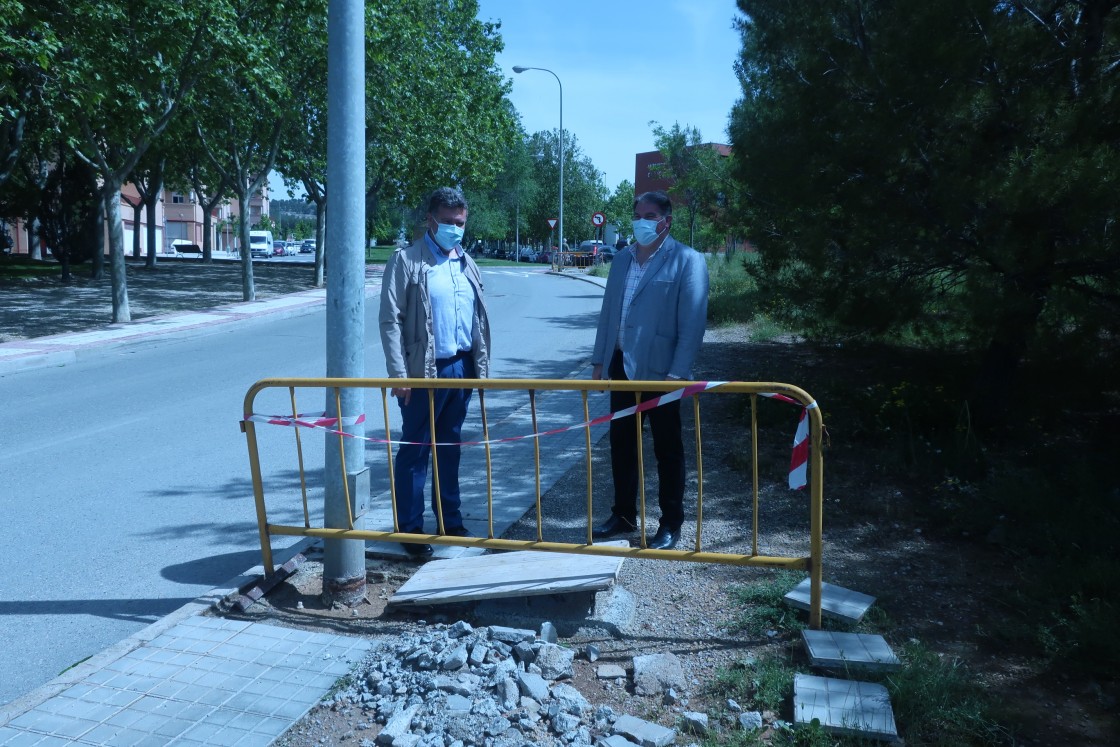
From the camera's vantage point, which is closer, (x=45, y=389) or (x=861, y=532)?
(x=861, y=532)

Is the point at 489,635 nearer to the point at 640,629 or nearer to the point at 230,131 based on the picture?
the point at 640,629

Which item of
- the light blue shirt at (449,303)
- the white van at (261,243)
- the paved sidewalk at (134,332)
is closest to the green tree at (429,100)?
the paved sidewalk at (134,332)

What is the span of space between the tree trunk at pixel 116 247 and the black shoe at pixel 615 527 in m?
14.7

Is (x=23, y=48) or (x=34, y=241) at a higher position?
(x=23, y=48)

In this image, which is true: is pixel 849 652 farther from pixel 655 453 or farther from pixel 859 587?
pixel 655 453

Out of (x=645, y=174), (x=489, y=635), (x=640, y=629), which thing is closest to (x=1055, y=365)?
(x=640, y=629)

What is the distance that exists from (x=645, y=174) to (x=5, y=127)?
5598 centimetres

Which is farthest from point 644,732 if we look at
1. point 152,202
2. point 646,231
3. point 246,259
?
point 152,202

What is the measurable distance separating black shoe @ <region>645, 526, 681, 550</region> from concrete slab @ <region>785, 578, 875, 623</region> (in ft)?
2.82

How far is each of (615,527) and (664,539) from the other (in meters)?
0.41

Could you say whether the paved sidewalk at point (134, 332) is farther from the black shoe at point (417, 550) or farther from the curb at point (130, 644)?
the black shoe at point (417, 550)

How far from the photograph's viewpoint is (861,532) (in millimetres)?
5348

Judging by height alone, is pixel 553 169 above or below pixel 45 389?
above

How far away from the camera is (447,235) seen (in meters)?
4.89
